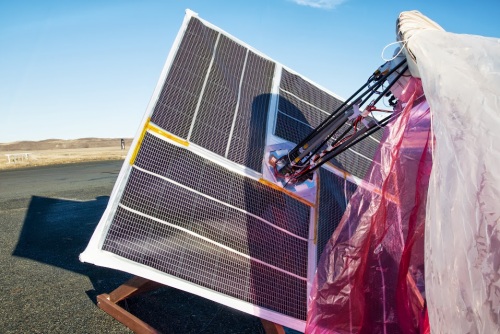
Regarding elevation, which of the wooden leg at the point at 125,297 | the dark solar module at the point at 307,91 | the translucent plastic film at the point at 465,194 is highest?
the dark solar module at the point at 307,91

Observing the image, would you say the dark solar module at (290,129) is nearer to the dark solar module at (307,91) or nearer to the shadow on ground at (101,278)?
the dark solar module at (307,91)

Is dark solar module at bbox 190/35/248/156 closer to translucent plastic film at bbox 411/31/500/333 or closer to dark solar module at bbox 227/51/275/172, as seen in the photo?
dark solar module at bbox 227/51/275/172

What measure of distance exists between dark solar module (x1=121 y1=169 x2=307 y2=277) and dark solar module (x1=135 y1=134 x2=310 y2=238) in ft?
0.41

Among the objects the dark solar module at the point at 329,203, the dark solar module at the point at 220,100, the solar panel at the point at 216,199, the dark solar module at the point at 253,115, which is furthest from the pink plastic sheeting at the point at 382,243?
the dark solar module at the point at 220,100

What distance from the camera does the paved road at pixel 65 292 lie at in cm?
566

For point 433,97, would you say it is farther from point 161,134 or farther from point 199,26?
point 199,26

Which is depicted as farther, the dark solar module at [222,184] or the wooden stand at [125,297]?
the wooden stand at [125,297]

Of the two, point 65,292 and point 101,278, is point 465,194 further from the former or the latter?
point 101,278

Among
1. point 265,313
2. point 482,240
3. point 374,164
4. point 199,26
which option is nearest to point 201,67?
point 199,26

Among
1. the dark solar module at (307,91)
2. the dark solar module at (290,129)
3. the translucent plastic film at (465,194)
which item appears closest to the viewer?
the translucent plastic film at (465,194)

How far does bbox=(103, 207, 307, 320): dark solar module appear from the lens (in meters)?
4.43

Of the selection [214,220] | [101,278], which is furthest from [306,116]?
[101,278]

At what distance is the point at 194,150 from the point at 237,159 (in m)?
0.67

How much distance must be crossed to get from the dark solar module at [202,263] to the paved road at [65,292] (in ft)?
3.28
